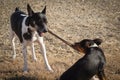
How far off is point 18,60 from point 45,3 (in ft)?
23.8

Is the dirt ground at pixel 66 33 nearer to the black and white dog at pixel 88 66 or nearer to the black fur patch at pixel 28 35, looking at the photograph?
the black fur patch at pixel 28 35

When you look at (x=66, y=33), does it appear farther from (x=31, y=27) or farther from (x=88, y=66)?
(x=88, y=66)

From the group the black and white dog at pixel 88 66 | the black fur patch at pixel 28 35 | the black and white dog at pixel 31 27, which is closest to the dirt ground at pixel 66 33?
the black and white dog at pixel 31 27

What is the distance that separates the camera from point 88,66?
6148 mm

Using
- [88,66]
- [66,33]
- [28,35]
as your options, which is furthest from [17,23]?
[66,33]

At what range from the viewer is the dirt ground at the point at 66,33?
26.7 ft

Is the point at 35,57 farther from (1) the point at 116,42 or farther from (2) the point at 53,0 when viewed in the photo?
(2) the point at 53,0

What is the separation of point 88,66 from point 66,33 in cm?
615

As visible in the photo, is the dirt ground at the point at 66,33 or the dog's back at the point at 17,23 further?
the dirt ground at the point at 66,33

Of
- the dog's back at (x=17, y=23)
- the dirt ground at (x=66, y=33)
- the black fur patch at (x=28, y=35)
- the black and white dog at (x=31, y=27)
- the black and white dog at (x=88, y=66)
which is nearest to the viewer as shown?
the black and white dog at (x=88, y=66)

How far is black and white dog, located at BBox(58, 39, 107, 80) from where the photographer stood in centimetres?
605

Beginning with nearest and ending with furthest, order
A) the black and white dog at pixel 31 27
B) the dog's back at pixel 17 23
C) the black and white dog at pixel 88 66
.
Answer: the black and white dog at pixel 88 66, the black and white dog at pixel 31 27, the dog's back at pixel 17 23

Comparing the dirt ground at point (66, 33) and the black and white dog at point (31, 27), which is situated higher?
the black and white dog at point (31, 27)

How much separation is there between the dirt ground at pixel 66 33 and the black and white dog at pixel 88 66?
1.46 meters
